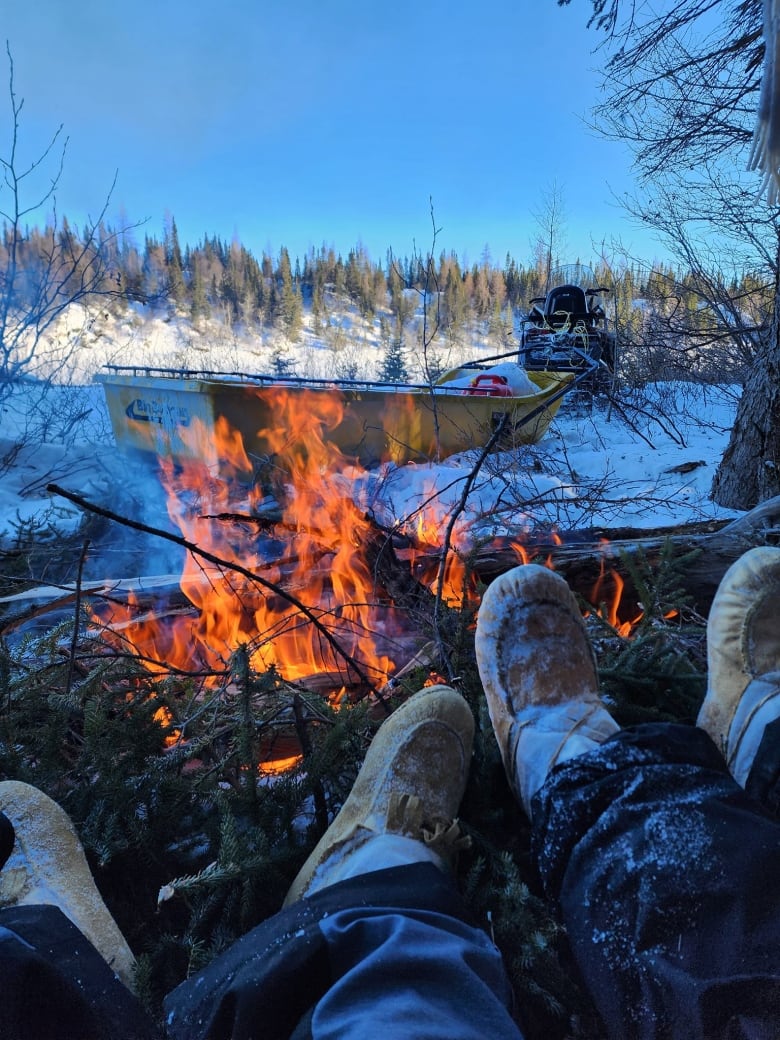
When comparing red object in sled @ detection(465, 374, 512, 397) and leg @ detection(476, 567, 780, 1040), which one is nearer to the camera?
leg @ detection(476, 567, 780, 1040)

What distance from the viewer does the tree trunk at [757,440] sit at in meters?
3.76

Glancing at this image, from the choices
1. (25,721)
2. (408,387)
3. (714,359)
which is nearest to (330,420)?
(408,387)

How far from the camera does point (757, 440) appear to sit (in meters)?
3.90

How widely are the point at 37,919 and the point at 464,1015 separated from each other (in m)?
0.70

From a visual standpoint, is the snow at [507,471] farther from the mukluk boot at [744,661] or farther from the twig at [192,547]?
the twig at [192,547]

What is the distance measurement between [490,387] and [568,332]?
3.07 metres

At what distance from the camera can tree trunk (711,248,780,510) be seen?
3760 mm

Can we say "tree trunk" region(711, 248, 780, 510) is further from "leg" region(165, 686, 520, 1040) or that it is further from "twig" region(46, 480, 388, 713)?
"leg" region(165, 686, 520, 1040)

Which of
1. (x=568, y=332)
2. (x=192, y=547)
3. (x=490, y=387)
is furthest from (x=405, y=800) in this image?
(x=568, y=332)

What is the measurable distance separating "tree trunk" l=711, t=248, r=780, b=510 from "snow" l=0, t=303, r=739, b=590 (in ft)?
0.87

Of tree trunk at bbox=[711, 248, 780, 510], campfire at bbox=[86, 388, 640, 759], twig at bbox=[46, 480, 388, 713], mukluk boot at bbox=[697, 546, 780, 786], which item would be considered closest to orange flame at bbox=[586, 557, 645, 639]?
campfire at bbox=[86, 388, 640, 759]

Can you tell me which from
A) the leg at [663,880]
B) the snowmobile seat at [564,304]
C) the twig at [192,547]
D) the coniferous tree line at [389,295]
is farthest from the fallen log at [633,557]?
the snowmobile seat at [564,304]

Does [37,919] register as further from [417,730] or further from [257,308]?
[257,308]

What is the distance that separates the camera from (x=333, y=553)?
103 inches
